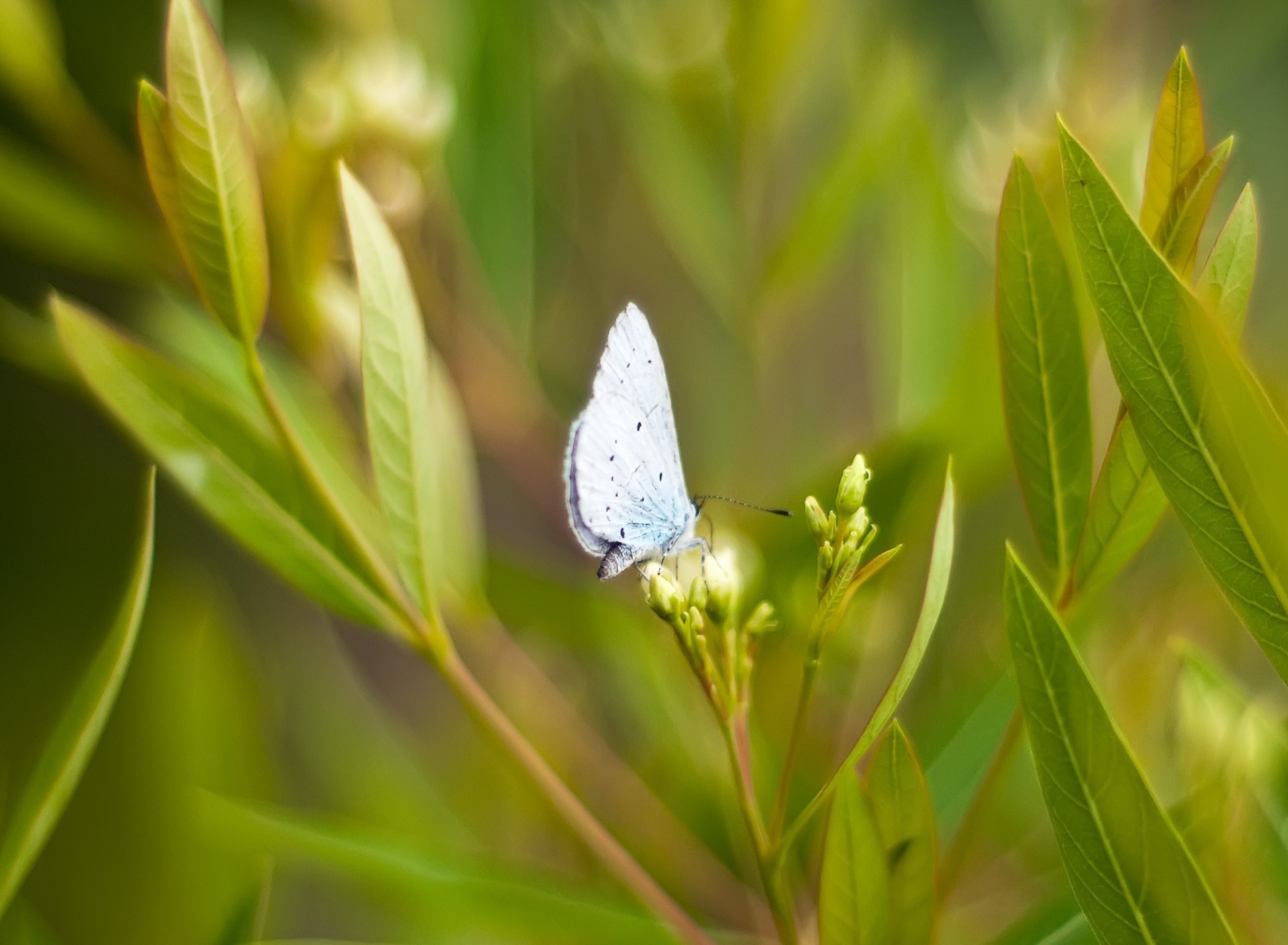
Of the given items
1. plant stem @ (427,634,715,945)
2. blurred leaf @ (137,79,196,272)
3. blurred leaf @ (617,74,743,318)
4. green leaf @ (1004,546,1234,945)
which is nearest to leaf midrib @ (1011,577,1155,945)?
green leaf @ (1004,546,1234,945)

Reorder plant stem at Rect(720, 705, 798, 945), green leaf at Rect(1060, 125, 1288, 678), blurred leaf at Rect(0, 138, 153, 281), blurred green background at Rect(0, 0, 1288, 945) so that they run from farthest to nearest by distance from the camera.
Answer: blurred leaf at Rect(0, 138, 153, 281) < blurred green background at Rect(0, 0, 1288, 945) < plant stem at Rect(720, 705, 798, 945) < green leaf at Rect(1060, 125, 1288, 678)

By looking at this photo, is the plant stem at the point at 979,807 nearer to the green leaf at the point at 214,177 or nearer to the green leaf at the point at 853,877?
the green leaf at the point at 853,877

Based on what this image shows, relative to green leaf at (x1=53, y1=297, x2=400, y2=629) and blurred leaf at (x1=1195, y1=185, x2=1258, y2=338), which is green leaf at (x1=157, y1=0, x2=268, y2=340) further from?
blurred leaf at (x1=1195, y1=185, x2=1258, y2=338)

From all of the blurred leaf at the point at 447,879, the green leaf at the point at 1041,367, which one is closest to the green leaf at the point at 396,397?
the blurred leaf at the point at 447,879

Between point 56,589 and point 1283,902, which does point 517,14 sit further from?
point 1283,902

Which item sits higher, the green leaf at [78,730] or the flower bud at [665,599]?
the flower bud at [665,599]

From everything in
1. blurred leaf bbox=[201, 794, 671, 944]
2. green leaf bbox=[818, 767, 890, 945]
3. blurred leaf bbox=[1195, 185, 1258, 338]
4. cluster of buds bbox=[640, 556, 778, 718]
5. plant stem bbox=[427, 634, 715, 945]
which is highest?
blurred leaf bbox=[1195, 185, 1258, 338]
